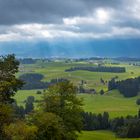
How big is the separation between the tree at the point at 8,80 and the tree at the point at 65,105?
18.6ft

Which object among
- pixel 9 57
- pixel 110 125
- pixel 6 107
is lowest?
pixel 110 125

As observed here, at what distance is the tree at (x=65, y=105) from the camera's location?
210 ft

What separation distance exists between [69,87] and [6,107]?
14.0 meters

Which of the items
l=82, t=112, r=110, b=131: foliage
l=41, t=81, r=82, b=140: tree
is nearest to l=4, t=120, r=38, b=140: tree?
l=41, t=81, r=82, b=140: tree

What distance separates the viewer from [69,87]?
65812 mm

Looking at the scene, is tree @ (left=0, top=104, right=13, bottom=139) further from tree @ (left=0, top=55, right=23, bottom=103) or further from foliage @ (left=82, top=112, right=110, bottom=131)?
foliage @ (left=82, top=112, right=110, bottom=131)

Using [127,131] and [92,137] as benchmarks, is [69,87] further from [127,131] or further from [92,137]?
[127,131]

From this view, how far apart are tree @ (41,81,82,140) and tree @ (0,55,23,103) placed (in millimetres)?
5668

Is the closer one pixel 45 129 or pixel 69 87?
pixel 45 129

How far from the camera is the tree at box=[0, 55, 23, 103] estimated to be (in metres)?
58.9

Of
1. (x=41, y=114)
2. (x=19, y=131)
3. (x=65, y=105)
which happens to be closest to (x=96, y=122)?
(x=65, y=105)

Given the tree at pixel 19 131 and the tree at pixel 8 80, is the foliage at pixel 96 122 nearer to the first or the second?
the tree at pixel 8 80

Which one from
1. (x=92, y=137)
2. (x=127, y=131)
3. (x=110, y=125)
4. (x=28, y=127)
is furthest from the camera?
(x=110, y=125)

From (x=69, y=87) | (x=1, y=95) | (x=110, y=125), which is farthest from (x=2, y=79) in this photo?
(x=110, y=125)
